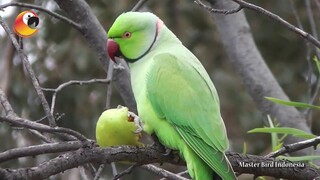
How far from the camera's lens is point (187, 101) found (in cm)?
212

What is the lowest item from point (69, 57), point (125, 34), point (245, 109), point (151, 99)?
point (245, 109)

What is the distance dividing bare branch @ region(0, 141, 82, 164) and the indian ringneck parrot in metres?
0.24

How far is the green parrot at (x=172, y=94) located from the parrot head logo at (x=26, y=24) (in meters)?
0.46

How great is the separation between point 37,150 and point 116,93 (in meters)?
3.47

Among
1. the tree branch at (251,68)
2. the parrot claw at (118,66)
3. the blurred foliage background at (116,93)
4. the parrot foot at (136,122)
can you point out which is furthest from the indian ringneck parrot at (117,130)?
the blurred foliage background at (116,93)

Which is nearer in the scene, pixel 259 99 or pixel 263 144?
pixel 259 99

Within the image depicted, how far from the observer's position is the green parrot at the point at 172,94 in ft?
6.54

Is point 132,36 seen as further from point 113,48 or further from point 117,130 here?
point 117,130

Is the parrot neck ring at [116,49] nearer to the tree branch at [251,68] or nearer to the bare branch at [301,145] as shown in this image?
the bare branch at [301,145]

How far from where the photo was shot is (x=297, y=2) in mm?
5633

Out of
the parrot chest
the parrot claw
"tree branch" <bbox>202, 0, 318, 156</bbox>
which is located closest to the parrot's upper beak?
the parrot chest

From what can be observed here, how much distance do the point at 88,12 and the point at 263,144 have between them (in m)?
3.11

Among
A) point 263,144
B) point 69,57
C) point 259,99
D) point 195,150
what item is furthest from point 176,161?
point 263,144

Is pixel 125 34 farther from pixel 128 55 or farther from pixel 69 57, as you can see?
pixel 69 57
